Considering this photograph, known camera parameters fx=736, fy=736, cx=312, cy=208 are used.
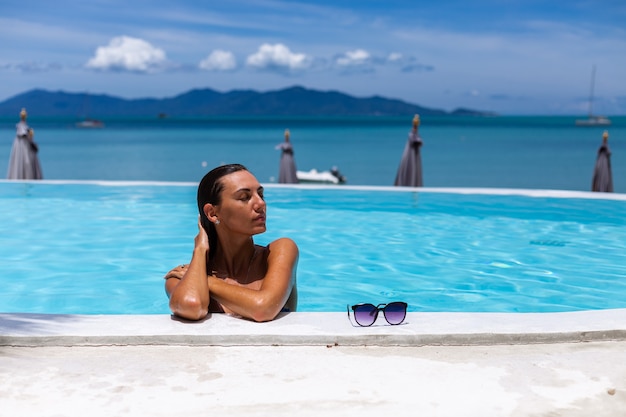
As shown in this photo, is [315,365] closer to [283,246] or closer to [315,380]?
[315,380]

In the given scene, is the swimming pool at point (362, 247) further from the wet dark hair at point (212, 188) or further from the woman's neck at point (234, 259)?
the wet dark hair at point (212, 188)

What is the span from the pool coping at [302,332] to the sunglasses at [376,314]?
0.04 metres

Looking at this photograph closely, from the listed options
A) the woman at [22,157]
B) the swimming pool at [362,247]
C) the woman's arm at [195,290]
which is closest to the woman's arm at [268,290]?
the woman's arm at [195,290]

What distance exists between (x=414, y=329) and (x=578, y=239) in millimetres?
6821

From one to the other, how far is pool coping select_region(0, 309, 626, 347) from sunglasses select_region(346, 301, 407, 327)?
0.13 feet

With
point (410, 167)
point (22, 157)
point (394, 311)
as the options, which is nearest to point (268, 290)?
point (394, 311)

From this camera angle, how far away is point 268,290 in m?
3.85

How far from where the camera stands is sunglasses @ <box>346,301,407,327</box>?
364 cm

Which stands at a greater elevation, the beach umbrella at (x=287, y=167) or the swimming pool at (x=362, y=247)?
the beach umbrella at (x=287, y=167)

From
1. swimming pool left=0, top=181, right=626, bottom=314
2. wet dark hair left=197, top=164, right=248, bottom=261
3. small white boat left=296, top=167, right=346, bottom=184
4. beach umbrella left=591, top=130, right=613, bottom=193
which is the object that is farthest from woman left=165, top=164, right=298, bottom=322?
small white boat left=296, top=167, right=346, bottom=184

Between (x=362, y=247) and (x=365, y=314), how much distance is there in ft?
18.3

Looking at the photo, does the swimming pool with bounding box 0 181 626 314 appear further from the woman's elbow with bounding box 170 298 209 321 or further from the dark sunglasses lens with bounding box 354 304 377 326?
the dark sunglasses lens with bounding box 354 304 377 326

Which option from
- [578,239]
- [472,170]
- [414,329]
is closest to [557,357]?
[414,329]

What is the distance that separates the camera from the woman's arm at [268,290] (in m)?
3.79
